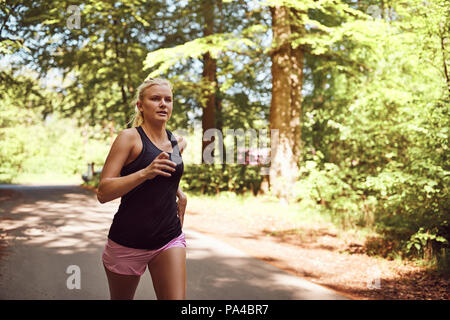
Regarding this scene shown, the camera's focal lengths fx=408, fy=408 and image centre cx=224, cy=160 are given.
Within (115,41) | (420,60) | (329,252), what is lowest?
(329,252)

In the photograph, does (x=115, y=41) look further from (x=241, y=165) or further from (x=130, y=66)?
(x=241, y=165)

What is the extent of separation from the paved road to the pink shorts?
3207 mm

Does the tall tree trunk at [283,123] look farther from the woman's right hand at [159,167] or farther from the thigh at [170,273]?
the woman's right hand at [159,167]

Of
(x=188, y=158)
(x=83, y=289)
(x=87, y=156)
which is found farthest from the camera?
(x=87, y=156)

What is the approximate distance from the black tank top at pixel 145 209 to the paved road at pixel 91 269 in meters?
3.31

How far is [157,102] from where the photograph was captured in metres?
2.58

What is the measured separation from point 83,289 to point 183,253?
3784 mm

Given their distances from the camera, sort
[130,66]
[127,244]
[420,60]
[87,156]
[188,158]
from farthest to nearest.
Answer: [87,156] < [188,158] < [130,66] < [420,60] < [127,244]

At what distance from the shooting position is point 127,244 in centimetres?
258

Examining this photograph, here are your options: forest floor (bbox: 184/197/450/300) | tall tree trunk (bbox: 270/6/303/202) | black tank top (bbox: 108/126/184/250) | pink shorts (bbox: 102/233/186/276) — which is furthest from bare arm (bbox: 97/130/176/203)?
tall tree trunk (bbox: 270/6/303/202)

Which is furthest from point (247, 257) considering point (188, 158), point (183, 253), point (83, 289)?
point (188, 158)

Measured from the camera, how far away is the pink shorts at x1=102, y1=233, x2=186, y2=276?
259cm

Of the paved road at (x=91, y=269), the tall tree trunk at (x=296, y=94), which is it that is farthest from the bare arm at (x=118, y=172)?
the tall tree trunk at (x=296, y=94)

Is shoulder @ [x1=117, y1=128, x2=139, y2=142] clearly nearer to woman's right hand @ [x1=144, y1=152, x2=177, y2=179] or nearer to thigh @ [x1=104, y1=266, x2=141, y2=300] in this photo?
woman's right hand @ [x1=144, y1=152, x2=177, y2=179]
